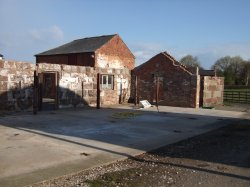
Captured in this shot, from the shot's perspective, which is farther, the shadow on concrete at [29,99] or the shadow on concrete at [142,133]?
the shadow on concrete at [29,99]

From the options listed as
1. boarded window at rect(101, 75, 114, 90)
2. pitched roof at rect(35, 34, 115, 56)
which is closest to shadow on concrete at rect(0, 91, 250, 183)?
boarded window at rect(101, 75, 114, 90)

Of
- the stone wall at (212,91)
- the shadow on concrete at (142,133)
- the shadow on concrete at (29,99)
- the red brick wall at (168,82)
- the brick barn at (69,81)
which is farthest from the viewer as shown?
the stone wall at (212,91)

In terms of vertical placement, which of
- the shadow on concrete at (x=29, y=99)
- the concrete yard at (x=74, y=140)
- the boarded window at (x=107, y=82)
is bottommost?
the concrete yard at (x=74, y=140)

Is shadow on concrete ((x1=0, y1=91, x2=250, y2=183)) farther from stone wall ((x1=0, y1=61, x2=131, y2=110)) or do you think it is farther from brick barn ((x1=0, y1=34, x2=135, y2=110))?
brick barn ((x1=0, y1=34, x2=135, y2=110))

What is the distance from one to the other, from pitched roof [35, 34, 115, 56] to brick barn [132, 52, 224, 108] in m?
8.27

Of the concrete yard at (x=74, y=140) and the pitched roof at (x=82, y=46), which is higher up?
the pitched roof at (x=82, y=46)

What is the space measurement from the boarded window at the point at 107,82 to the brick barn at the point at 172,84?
5.64 ft

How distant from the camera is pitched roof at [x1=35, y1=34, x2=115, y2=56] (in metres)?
32.3

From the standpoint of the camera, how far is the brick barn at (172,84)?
22.3 m

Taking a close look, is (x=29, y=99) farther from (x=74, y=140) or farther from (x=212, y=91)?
(x=212, y=91)

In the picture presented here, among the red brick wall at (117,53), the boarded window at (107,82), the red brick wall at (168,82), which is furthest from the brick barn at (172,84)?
the red brick wall at (117,53)

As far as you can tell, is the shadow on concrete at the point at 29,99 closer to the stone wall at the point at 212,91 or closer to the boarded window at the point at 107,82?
the boarded window at the point at 107,82

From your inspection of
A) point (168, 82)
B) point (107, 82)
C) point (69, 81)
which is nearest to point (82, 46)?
point (107, 82)

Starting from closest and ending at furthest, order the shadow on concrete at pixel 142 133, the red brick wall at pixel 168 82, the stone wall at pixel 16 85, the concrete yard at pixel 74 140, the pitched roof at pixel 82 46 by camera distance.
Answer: the concrete yard at pixel 74 140 < the shadow on concrete at pixel 142 133 < the stone wall at pixel 16 85 < the red brick wall at pixel 168 82 < the pitched roof at pixel 82 46
